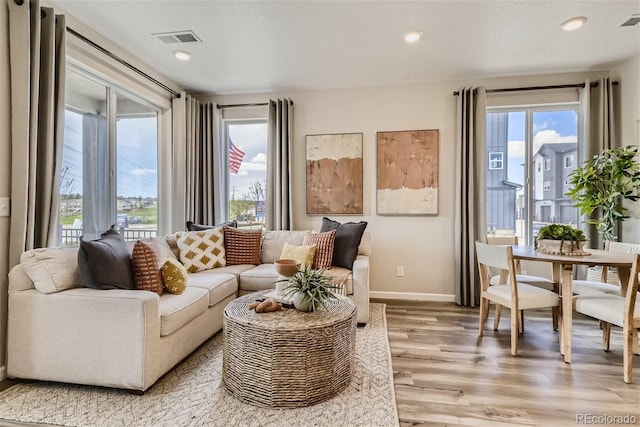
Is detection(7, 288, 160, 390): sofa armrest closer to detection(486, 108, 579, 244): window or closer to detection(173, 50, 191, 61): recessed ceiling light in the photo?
detection(173, 50, 191, 61): recessed ceiling light

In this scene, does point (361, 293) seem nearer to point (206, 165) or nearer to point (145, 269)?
point (145, 269)

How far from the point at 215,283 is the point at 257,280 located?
17.6 inches

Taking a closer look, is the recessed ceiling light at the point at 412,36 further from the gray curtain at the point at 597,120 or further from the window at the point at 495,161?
the gray curtain at the point at 597,120

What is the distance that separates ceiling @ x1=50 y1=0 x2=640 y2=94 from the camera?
2.57m

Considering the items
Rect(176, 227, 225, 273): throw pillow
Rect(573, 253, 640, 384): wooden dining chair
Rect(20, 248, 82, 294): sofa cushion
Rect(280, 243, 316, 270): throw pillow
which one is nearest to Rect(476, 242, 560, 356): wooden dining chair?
Rect(573, 253, 640, 384): wooden dining chair

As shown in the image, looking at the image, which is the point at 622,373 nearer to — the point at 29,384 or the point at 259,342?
the point at 259,342

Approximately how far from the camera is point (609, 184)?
334 cm

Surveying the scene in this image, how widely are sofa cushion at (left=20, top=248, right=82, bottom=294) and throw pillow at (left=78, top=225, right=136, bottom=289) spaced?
8 cm

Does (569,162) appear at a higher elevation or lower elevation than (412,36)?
lower

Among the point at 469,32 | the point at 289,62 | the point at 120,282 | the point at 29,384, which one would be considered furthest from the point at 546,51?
the point at 29,384

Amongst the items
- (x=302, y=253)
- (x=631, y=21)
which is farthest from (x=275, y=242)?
(x=631, y=21)

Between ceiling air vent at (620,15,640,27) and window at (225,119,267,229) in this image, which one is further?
window at (225,119,267,229)

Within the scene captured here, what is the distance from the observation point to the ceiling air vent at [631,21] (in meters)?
2.70

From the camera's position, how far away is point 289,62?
3.54m
